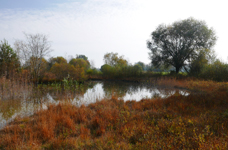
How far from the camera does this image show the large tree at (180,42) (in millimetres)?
22906

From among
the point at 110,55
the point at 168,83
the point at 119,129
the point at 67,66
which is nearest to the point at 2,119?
the point at 119,129

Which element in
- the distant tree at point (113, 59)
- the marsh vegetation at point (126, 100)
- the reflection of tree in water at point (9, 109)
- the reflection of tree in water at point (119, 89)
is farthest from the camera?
the distant tree at point (113, 59)

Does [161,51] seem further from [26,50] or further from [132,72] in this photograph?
[26,50]

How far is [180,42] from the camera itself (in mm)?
24266

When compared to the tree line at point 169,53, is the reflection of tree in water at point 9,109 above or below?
below

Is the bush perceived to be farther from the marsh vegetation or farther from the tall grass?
the tall grass

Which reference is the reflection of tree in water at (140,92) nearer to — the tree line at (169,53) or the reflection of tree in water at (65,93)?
the reflection of tree in water at (65,93)

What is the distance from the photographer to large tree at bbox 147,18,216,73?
22906 mm

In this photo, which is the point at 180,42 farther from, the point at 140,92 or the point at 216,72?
the point at 140,92

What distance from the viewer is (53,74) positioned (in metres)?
24.7

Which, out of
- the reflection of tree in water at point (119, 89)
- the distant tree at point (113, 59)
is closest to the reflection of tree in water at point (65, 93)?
the reflection of tree in water at point (119, 89)

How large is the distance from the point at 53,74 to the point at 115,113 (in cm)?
2145

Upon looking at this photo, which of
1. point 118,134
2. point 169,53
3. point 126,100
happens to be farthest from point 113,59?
point 118,134

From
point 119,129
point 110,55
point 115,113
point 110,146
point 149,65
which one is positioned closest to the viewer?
point 110,146
